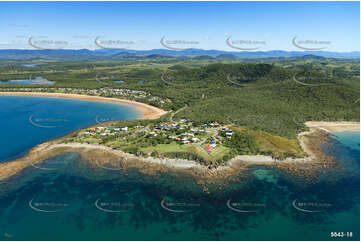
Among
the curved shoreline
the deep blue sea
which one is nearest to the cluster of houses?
the curved shoreline

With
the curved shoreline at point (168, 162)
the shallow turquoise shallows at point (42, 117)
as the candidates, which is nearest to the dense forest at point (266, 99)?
the curved shoreline at point (168, 162)

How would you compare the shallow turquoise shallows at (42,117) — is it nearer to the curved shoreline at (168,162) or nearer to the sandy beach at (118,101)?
the sandy beach at (118,101)

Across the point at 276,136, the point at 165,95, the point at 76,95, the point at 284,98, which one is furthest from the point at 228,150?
the point at 76,95

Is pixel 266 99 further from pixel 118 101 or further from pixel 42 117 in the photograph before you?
pixel 42 117

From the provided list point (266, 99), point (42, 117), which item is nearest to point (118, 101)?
point (42, 117)

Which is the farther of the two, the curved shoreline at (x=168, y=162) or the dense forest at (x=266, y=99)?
the dense forest at (x=266, y=99)

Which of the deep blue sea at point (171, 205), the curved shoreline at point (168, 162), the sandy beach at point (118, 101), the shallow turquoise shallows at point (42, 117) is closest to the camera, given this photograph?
the deep blue sea at point (171, 205)

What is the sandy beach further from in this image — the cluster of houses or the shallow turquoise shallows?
the cluster of houses

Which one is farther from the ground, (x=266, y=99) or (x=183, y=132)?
(x=266, y=99)
